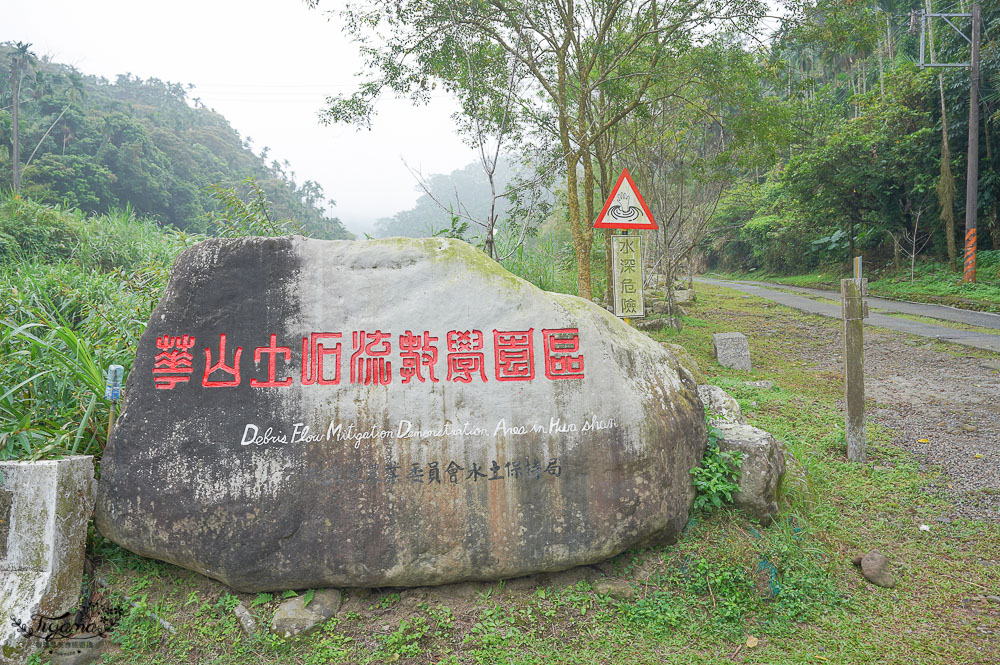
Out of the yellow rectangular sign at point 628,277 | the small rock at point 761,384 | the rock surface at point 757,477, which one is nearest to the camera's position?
the rock surface at point 757,477

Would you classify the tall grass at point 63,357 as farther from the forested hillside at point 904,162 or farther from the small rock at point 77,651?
the forested hillside at point 904,162

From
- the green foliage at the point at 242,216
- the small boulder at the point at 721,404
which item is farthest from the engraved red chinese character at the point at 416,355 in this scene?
the green foliage at the point at 242,216

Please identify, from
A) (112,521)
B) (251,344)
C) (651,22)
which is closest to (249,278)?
(251,344)

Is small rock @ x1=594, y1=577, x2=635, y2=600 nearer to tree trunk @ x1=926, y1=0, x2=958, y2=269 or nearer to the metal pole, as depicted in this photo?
the metal pole

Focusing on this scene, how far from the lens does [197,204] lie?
98.8ft

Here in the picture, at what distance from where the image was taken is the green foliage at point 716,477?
3.16 metres

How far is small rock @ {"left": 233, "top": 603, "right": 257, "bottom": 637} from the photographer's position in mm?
2680

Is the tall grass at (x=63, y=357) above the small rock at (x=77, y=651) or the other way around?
above

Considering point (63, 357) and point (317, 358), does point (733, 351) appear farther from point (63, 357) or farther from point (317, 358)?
point (63, 357)

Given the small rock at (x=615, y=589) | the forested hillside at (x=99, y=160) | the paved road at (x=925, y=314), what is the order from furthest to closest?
the forested hillside at (x=99, y=160), the paved road at (x=925, y=314), the small rock at (x=615, y=589)

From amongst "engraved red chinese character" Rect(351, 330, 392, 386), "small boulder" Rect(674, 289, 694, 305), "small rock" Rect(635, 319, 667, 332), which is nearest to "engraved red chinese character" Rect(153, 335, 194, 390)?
"engraved red chinese character" Rect(351, 330, 392, 386)

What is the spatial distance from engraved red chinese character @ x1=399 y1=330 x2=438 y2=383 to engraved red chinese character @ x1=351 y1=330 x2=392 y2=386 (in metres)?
0.07

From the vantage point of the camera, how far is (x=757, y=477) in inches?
129

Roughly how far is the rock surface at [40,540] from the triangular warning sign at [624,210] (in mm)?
3832
